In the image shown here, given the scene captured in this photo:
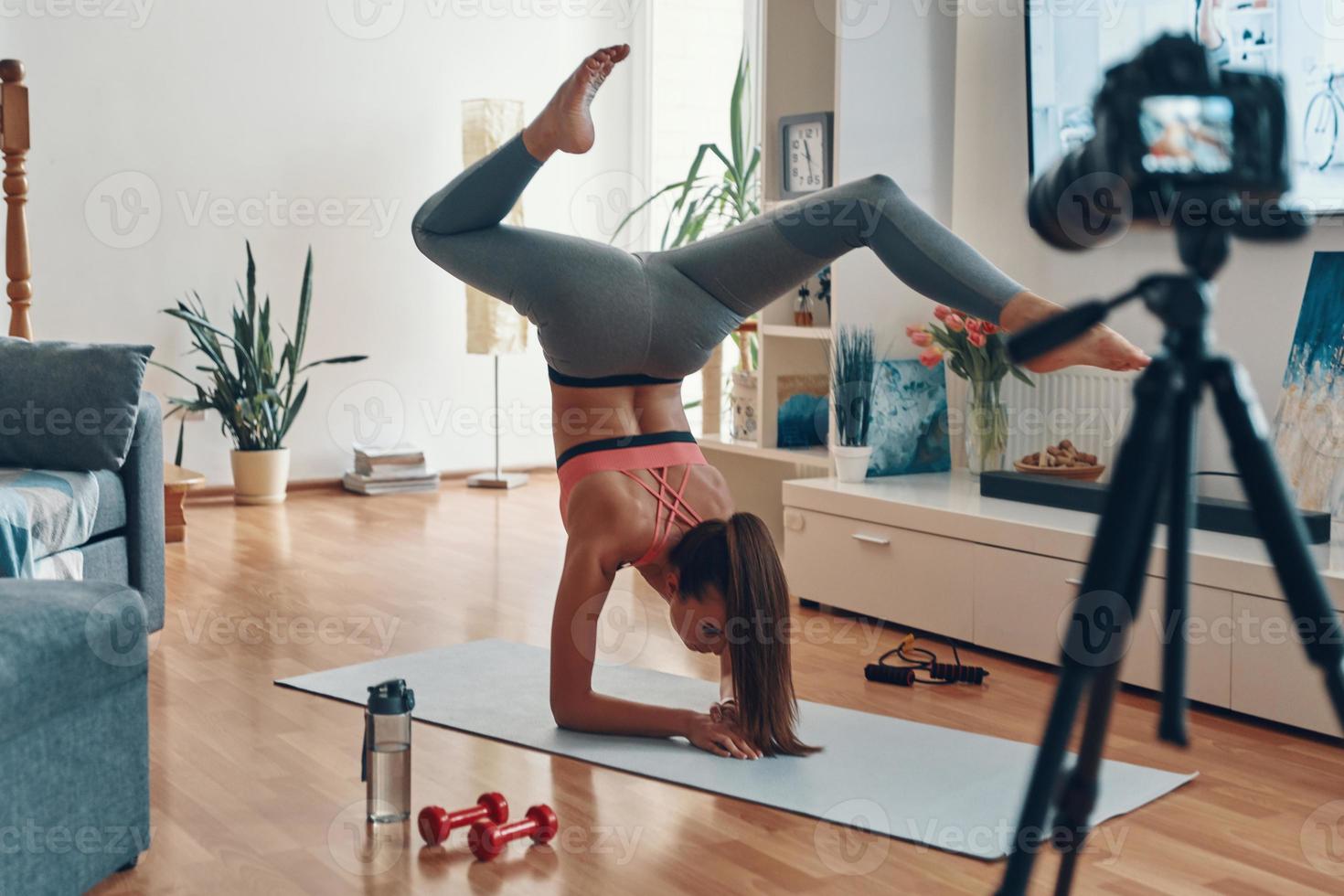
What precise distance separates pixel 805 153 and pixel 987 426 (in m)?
1.05

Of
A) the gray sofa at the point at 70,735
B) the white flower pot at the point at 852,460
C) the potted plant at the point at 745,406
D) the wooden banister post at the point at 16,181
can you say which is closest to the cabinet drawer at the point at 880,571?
the white flower pot at the point at 852,460

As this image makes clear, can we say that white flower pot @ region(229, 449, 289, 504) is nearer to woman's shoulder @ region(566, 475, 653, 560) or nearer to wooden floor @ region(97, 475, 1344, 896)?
wooden floor @ region(97, 475, 1344, 896)

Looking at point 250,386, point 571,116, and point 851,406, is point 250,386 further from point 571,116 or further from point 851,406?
point 571,116

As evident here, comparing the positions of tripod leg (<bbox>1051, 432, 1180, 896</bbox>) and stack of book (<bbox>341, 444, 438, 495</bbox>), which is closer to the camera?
tripod leg (<bbox>1051, 432, 1180, 896</bbox>)

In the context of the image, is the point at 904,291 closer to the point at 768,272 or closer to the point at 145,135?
the point at 768,272

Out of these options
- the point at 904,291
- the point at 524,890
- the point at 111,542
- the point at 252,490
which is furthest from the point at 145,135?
the point at 524,890

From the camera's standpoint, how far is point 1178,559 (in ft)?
3.26

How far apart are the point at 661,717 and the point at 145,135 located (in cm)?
415

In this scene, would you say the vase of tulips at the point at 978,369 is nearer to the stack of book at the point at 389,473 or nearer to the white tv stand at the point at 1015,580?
the white tv stand at the point at 1015,580

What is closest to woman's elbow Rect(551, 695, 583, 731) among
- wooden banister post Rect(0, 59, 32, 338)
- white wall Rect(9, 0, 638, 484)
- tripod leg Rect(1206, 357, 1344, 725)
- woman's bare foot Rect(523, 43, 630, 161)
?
woman's bare foot Rect(523, 43, 630, 161)

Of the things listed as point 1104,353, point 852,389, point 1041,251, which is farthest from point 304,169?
point 1104,353

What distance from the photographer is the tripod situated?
3.07 ft

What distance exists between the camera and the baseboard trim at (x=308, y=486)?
588cm

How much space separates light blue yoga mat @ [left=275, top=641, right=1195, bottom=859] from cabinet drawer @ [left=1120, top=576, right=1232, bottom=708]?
1.49 feet
